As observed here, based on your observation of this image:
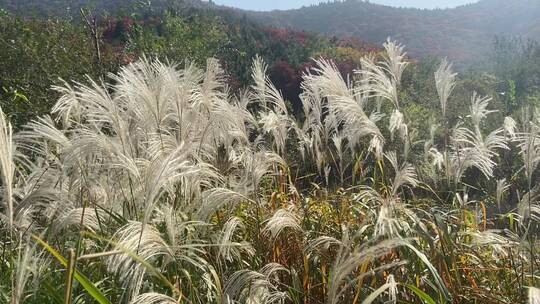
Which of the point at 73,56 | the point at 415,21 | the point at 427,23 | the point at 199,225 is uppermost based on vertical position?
the point at 199,225

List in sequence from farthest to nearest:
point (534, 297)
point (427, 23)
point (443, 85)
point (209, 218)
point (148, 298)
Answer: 1. point (427, 23)
2. point (443, 85)
3. point (209, 218)
4. point (148, 298)
5. point (534, 297)

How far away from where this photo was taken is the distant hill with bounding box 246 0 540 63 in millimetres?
50406

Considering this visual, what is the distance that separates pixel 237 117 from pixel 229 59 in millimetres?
16597

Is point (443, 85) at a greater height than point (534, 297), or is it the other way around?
point (443, 85)

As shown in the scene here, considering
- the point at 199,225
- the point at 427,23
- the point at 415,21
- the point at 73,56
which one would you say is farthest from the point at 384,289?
the point at 415,21

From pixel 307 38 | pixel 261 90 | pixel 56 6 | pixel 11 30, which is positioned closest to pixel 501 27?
pixel 307 38

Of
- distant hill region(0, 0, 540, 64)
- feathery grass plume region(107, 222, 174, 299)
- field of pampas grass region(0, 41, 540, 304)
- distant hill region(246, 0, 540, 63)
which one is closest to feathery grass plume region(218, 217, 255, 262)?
field of pampas grass region(0, 41, 540, 304)

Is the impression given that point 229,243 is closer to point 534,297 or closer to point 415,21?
point 534,297

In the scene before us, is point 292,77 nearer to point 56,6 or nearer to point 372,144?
point 372,144

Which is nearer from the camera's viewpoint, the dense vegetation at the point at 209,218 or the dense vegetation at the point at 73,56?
the dense vegetation at the point at 209,218

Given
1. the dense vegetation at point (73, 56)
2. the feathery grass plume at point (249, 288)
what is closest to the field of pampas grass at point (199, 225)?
the feathery grass plume at point (249, 288)

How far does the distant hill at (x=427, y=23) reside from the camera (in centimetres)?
5041

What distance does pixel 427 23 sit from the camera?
6006 centimetres

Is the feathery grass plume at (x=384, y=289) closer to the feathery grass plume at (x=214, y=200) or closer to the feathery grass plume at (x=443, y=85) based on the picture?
the feathery grass plume at (x=214, y=200)
